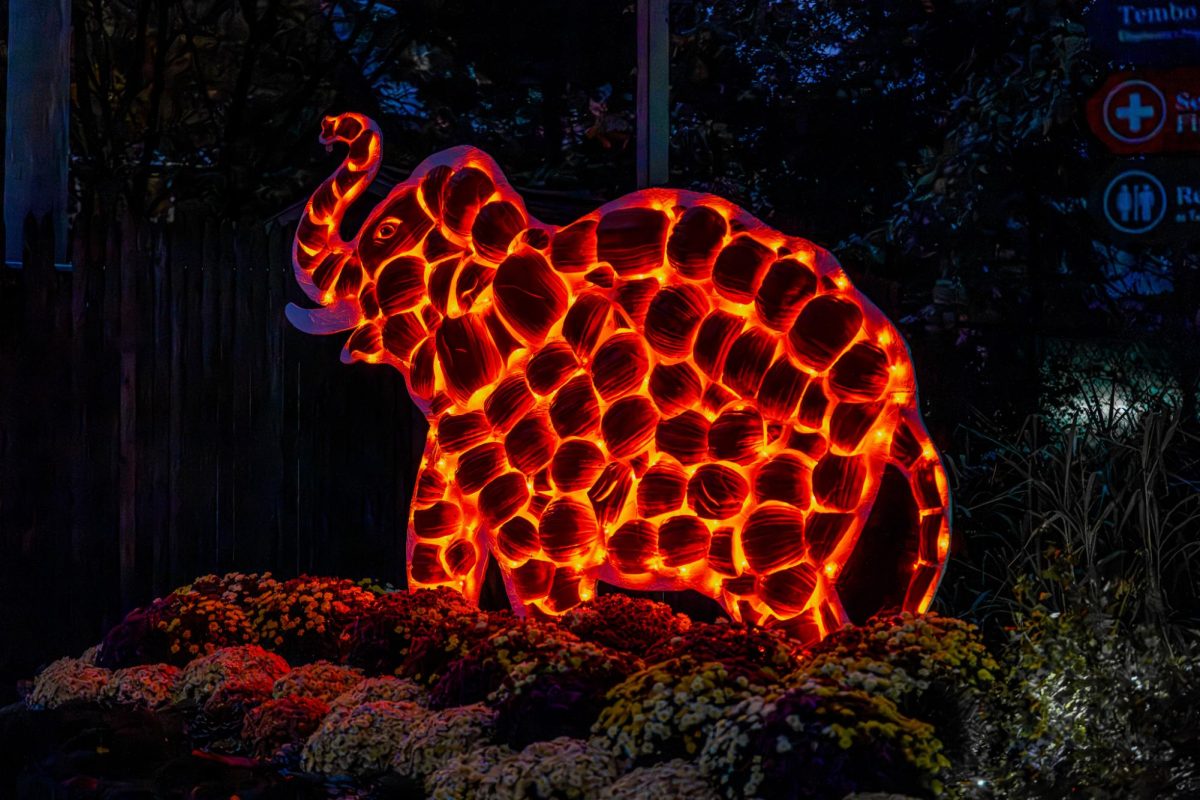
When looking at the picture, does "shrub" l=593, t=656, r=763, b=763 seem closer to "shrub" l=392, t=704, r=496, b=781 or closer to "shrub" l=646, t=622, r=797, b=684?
"shrub" l=646, t=622, r=797, b=684

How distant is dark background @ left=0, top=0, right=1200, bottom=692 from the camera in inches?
299

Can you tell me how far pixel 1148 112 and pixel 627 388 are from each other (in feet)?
14.3

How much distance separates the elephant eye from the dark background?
193 centimetres

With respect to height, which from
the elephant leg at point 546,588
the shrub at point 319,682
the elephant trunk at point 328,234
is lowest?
the shrub at point 319,682

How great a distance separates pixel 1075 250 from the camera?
1124cm

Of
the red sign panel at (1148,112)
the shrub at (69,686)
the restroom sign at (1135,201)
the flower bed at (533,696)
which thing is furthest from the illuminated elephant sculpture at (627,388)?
the red sign panel at (1148,112)

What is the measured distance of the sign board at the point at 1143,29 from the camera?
757 cm

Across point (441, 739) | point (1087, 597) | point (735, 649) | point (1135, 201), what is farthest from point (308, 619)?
point (1135, 201)

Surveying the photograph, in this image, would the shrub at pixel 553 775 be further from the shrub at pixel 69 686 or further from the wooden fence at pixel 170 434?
the wooden fence at pixel 170 434

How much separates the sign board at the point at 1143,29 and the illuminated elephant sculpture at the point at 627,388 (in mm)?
3233

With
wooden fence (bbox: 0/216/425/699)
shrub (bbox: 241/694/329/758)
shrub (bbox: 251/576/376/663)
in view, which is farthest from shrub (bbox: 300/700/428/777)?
wooden fence (bbox: 0/216/425/699)

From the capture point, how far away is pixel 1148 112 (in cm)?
809

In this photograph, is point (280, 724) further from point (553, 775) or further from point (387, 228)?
point (387, 228)

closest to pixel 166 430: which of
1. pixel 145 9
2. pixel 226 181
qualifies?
pixel 226 181
